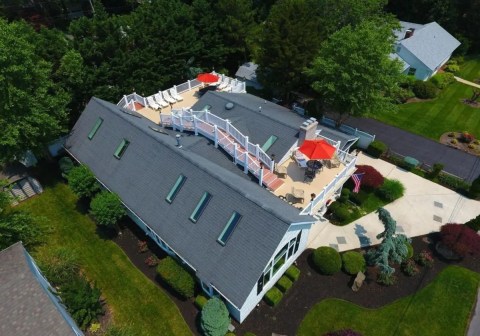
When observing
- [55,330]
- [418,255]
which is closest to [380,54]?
[418,255]

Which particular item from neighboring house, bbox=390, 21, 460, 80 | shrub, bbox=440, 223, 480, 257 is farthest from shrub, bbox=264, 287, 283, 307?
neighboring house, bbox=390, 21, 460, 80

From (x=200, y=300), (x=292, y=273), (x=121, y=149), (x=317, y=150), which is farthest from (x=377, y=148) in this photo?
(x=121, y=149)

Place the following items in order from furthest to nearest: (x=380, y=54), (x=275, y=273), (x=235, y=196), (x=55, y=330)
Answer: (x=380, y=54), (x=275, y=273), (x=235, y=196), (x=55, y=330)

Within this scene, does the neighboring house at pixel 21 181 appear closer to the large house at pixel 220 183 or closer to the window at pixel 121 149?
the large house at pixel 220 183

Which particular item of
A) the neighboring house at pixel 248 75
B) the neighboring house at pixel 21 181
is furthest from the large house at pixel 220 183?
the neighboring house at pixel 248 75

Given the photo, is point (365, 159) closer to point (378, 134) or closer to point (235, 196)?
point (378, 134)

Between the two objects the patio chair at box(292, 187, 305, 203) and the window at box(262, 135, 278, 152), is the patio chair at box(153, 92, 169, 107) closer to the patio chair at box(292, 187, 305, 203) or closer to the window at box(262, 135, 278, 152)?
the window at box(262, 135, 278, 152)
